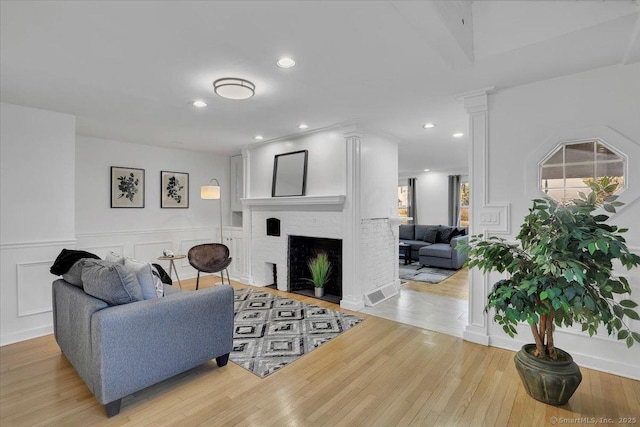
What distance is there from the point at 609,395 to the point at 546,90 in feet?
7.91

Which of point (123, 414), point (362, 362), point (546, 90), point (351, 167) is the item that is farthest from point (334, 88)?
point (123, 414)

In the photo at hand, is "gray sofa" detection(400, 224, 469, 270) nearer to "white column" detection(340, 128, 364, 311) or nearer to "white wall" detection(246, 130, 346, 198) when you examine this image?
"white column" detection(340, 128, 364, 311)

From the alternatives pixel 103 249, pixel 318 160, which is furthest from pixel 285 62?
pixel 103 249

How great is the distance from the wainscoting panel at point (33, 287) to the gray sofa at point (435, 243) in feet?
19.8

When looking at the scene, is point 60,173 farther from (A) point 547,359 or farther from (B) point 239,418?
(A) point 547,359

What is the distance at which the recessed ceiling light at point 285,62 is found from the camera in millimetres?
2316

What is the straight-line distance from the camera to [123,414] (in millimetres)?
1995

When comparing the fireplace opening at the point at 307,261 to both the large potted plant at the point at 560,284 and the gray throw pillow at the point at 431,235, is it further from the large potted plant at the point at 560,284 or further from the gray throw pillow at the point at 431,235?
the gray throw pillow at the point at 431,235

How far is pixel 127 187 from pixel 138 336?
382 cm

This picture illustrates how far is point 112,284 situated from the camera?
6.77 feet

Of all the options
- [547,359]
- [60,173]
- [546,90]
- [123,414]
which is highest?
[546,90]

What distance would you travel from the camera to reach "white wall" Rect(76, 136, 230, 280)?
183 inches

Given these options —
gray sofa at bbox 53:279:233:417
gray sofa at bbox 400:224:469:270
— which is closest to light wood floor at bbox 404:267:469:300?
gray sofa at bbox 400:224:469:270

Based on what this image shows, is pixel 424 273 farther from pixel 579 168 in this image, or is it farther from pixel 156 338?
pixel 156 338
